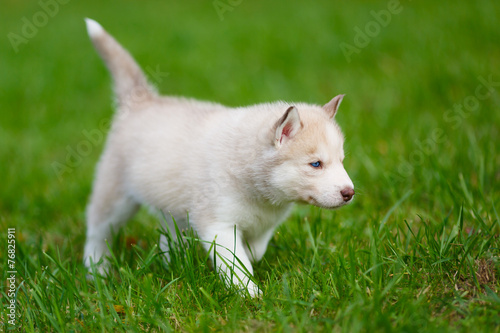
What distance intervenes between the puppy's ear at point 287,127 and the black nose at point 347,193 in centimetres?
38

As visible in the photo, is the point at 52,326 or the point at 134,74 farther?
the point at 134,74

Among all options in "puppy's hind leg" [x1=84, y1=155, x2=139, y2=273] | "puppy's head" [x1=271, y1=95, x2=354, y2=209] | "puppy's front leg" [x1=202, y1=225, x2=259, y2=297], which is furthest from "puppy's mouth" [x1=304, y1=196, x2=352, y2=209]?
"puppy's hind leg" [x1=84, y1=155, x2=139, y2=273]

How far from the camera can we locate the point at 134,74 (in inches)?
150

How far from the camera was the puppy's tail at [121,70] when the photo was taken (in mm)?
3760

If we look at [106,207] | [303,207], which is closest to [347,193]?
[303,207]

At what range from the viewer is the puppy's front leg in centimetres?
262

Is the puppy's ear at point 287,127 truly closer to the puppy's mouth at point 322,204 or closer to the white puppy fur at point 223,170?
the white puppy fur at point 223,170

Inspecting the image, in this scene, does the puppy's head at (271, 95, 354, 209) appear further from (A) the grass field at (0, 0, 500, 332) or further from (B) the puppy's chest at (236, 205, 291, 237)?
(A) the grass field at (0, 0, 500, 332)

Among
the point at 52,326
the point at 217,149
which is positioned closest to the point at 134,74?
the point at 217,149

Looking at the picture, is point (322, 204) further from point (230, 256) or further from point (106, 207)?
point (106, 207)

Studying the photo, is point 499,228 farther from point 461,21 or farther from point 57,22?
point 57,22

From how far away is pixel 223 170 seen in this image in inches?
112

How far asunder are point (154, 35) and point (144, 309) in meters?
6.91

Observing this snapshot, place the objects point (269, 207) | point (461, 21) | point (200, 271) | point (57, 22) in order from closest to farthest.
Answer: point (200, 271)
point (269, 207)
point (461, 21)
point (57, 22)
